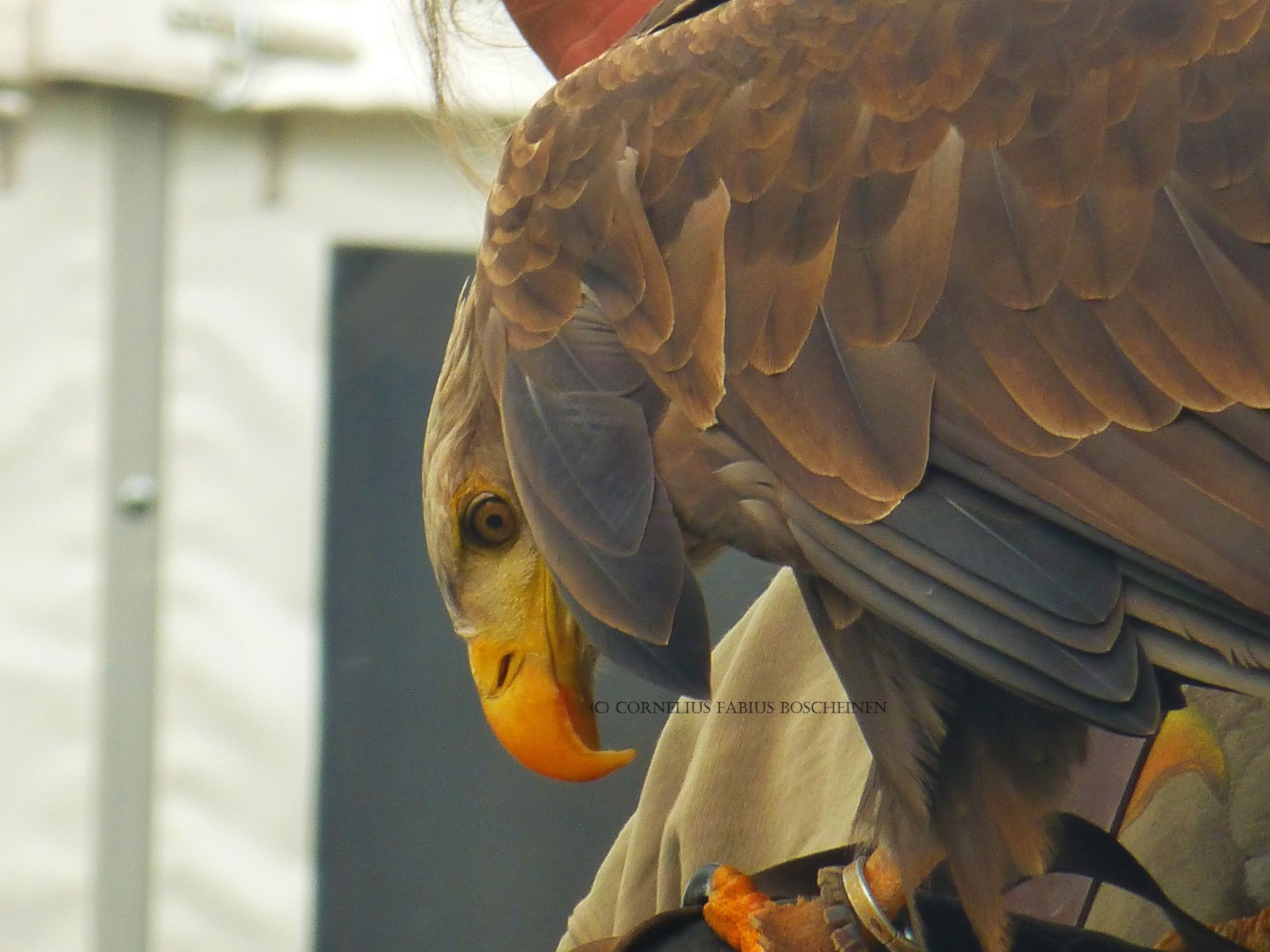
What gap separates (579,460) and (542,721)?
22 centimetres

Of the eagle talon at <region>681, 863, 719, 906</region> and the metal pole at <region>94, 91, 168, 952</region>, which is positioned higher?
the metal pole at <region>94, 91, 168, 952</region>

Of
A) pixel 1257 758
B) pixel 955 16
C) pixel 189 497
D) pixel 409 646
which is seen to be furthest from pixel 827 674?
pixel 189 497

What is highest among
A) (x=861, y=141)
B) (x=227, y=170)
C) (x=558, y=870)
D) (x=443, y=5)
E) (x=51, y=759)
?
(x=227, y=170)

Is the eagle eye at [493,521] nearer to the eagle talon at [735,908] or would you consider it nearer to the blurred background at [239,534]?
the eagle talon at [735,908]

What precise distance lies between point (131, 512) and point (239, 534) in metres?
0.17

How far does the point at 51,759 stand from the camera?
2564mm

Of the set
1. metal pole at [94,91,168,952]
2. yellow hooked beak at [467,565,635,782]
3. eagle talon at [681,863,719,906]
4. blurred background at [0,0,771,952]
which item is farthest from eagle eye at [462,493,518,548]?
metal pole at [94,91,168,952]

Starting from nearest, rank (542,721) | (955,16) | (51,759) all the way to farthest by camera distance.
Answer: (955,16) → (542,721) → (51,759)

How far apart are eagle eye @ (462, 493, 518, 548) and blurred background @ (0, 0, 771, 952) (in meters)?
1.42

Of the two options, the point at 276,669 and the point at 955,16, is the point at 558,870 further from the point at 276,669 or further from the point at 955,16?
the point at 955,16

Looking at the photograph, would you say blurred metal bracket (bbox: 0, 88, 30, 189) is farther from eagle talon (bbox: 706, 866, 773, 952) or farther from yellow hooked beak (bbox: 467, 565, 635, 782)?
eagle talon (bbox: 706, 866, 773, 952)

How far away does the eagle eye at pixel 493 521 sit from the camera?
1113 mm

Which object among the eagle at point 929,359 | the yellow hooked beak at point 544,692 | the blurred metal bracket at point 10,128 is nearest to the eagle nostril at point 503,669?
the yellow hooked beak at point 544,692

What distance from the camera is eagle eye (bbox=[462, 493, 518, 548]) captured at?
43.8 inches
